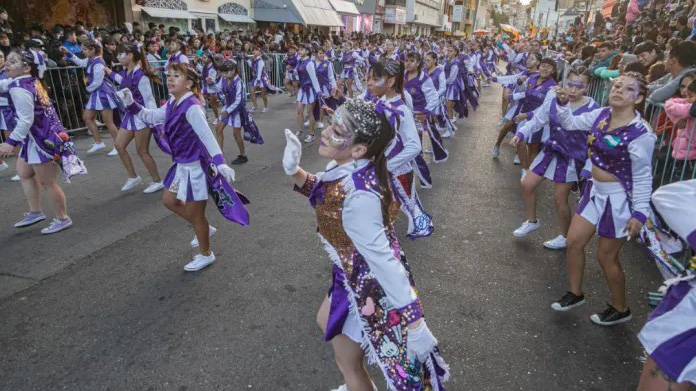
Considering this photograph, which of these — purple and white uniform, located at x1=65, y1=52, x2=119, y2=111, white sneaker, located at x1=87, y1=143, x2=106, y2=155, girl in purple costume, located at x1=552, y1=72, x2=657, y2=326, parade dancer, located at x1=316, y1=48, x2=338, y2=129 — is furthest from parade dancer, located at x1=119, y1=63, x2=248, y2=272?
parade dancer, located at x1=316, y1=48, x2=338, y2=129

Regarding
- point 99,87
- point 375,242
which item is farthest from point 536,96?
point 99,87

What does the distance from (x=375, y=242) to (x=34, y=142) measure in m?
4.33

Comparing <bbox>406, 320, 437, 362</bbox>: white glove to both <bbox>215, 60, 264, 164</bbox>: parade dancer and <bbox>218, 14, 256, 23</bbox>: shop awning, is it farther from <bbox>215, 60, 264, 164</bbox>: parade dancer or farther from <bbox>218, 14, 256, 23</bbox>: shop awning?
<bbox>218, 14, 256, 23</bbox>: shop awning

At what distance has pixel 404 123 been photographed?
12.8 ft

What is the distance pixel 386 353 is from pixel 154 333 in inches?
82.4

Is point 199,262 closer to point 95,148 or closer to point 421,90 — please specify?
point 421,90

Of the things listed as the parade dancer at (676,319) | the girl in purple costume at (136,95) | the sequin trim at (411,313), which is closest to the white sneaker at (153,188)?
the girl in purple costume at (136,95)

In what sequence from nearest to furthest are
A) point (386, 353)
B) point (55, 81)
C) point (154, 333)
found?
1. point (386, 353)
2. point (154, 333)
3. point (55, 81)

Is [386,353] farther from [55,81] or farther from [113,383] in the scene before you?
[55,81]

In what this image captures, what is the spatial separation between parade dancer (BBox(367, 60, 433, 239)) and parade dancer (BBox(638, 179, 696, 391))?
1.74 meters

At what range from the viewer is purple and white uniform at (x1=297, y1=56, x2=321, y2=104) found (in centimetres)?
975

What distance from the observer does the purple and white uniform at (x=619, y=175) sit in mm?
3008

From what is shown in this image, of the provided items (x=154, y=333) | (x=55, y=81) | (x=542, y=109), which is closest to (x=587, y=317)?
(x=542, y=109)

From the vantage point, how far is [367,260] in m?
1.86
